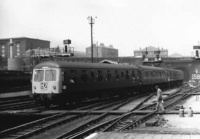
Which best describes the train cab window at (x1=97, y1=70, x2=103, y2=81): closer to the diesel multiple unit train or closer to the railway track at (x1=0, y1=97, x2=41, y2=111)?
the diesel multiple unit train

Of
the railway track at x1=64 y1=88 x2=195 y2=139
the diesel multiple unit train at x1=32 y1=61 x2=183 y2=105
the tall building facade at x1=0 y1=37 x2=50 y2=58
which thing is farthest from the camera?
the tall building facade at x1=0 y1=37 x2=50 y2=58

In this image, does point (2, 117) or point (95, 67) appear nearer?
point (2, 117)

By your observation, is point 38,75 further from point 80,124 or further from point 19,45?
point 19,45

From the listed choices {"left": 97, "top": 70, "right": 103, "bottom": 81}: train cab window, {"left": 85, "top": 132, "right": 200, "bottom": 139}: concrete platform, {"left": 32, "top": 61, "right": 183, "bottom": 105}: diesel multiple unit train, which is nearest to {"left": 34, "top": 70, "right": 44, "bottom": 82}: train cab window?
{"left": 32, "top": 61, "right": 183, "bottom": 105}: diesel multiple unit train

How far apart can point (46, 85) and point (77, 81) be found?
213 cm

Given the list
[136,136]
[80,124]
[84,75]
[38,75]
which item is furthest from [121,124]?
[84,75]

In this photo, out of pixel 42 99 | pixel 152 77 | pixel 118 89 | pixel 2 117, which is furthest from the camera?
pixel 152 77

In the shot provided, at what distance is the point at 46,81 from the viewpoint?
690 inches

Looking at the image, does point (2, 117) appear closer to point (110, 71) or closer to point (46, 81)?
point (46, 81)

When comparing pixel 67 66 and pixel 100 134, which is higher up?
pixel 67 66

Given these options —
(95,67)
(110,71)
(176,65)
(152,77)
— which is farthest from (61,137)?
(176,65)

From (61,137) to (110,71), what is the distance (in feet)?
45.8

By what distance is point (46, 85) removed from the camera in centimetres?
1744

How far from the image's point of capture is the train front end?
17.1 meters
